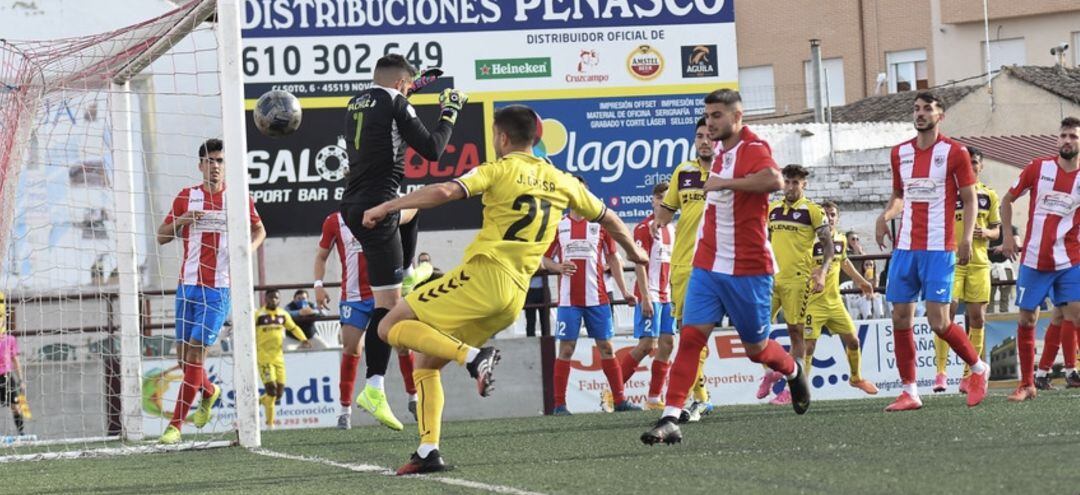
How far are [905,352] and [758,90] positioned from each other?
145ft

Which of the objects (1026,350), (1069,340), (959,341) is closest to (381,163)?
(959,341)

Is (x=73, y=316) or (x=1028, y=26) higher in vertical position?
(x=1028, y=26)

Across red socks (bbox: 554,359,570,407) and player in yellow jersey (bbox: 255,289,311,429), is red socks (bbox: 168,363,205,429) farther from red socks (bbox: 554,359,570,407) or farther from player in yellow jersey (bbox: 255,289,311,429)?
player in yellow jersey (bbox: 255,289,311,429)

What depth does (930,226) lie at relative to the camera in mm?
11891

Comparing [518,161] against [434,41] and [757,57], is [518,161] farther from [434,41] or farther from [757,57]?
[757,57]

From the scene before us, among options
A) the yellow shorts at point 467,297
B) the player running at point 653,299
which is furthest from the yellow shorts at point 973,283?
the yellow shorts at point 467,297

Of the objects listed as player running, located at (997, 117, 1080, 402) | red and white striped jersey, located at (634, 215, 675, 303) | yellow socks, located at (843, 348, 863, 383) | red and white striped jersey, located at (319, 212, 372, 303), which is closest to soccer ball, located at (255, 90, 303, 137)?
red and white striped jersey, located at (319, 212, 372, 303)

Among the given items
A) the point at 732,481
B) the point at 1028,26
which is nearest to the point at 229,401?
the point at 732,481

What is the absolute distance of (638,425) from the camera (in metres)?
12.1

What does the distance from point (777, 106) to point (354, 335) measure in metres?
40.5

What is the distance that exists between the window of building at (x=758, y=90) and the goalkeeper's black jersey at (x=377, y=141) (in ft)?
136

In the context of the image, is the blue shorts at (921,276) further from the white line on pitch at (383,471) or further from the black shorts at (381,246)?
the white line on pitch at (383,471)

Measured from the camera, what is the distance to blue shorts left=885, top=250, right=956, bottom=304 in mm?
11898

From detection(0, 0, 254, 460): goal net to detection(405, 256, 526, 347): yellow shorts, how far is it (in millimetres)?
3003
